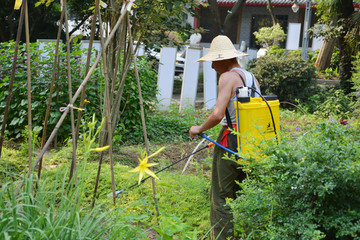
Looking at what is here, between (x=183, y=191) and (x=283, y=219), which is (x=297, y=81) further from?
(x=283, y=219)

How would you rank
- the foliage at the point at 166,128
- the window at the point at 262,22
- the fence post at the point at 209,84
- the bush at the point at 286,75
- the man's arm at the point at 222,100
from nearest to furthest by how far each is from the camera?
the man's arm at the point at 222,100 < the foliage at the point at 166,128 < the fence post at the point at 209,84 < the bush at the point at 286,75 < the window at the point at 262,22

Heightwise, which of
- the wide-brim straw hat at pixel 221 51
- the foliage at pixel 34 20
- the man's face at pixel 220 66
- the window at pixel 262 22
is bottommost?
the man's face at pixel 220 66

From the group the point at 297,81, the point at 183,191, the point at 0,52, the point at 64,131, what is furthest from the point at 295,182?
the point at 297,81

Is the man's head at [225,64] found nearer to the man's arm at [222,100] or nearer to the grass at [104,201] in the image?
the man's arm at [222,100]

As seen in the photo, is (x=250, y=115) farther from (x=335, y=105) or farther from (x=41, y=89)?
(x=335, y=105)

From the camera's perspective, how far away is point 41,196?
8.21 ft

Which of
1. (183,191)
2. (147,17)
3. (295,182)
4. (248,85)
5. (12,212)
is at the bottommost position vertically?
(183,191)

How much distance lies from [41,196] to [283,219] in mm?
1263

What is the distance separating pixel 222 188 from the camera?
11.7 ft

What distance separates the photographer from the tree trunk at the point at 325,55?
667 inches

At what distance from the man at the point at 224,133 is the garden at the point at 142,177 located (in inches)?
9.3

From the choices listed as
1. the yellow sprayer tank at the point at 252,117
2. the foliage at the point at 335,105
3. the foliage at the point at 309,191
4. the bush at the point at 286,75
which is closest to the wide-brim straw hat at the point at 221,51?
the yellow sprayer tank at the point at 252,117

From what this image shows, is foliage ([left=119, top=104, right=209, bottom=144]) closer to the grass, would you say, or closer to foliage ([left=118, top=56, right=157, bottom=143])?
foliage ([left=118, top=56, right=157, bottom=143])

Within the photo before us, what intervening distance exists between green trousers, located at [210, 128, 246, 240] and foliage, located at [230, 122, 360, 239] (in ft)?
2.83
